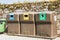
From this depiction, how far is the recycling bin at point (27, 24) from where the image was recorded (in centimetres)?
640

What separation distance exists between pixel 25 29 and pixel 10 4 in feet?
7.62

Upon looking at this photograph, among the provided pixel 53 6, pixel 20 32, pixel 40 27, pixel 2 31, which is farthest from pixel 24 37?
pixel 53 6

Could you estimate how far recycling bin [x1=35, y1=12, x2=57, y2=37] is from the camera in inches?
239

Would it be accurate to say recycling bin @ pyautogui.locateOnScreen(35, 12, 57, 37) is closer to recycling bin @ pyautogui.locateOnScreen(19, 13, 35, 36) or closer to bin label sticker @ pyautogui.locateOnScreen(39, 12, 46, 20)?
bin label sticker @ pyautogui.locateOnScreen(39, 12, 46, 20)

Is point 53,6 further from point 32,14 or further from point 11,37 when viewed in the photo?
point 11,37

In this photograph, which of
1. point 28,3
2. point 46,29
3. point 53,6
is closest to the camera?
point 46,29

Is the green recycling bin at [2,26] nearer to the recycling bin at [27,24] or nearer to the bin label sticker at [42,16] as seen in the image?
the recycling bin at [27,24]

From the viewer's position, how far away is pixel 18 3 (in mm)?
8219

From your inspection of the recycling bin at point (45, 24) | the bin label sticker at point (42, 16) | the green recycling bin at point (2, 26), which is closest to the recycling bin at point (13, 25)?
the green recycling bin at point (2, 26)

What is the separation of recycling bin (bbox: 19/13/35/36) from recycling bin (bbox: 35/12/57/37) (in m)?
0.19

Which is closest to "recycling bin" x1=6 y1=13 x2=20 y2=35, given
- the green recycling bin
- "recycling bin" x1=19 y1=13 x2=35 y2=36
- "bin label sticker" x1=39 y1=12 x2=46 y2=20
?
"recycling bin" x1=19 y1=13 x2=35 y2=36

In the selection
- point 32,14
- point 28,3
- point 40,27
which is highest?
point 28,3

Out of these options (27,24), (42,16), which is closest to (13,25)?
(27,24)

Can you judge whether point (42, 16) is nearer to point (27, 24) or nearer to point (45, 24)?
point (45, 24)
